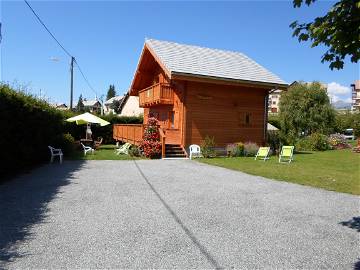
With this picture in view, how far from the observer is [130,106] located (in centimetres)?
6375

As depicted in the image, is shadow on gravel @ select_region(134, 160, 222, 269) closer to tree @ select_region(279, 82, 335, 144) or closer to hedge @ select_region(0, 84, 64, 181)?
hedge @ select_region(0, 84, 64, 181)

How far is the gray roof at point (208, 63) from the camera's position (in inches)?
813

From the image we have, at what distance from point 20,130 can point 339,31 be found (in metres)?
11.0

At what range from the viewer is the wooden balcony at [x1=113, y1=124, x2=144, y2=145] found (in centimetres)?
2097

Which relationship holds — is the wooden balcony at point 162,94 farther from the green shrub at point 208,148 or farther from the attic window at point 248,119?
the attic window at point 248,119

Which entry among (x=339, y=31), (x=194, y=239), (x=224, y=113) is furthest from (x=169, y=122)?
(x=339, y=31)

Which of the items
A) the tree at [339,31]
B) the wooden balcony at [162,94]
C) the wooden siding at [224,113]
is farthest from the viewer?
the wooden balcony at [162,94]

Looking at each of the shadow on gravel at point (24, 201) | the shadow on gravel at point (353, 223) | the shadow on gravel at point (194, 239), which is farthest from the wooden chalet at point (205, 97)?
the shadow on gravel at point (353, 223)

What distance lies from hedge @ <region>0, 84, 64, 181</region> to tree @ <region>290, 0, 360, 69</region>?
28.6 feet

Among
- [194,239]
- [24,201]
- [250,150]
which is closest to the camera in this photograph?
[194,239]

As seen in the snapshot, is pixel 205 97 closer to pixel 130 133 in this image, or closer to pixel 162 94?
pixel 162 94

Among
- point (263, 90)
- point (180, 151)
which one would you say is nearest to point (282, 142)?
point (263, 90)

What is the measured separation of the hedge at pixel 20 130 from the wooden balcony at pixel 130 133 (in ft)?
18.1

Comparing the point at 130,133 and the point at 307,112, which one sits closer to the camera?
the point at 130,133
